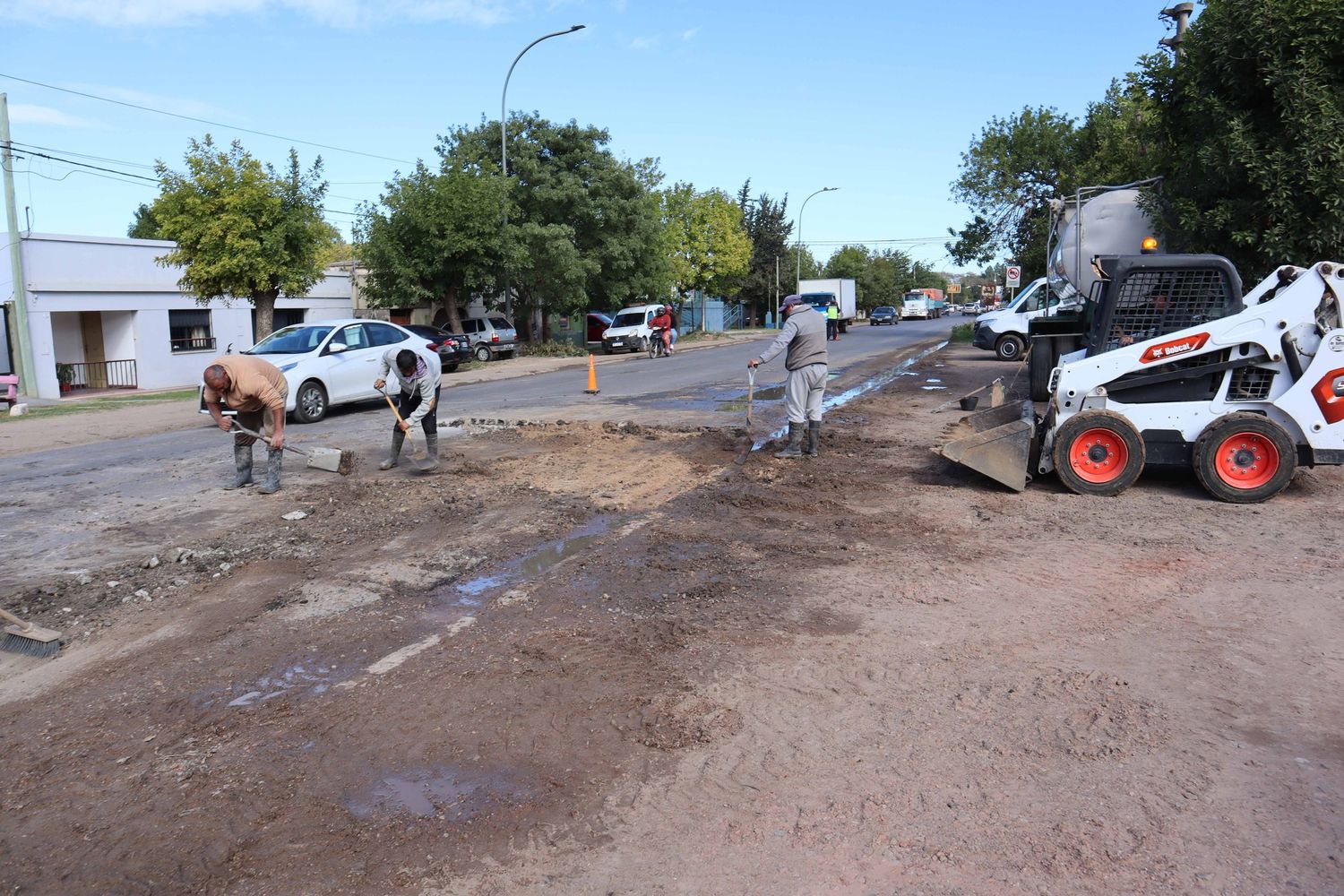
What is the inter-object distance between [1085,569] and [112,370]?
29.5 meters

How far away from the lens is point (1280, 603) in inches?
232

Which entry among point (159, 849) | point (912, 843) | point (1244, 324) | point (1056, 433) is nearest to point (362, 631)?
point (159, 849)

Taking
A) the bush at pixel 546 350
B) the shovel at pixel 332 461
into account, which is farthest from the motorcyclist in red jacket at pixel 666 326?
the shovel at pixel 332 461

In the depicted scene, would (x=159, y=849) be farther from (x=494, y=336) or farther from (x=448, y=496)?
(x=494, y=336)

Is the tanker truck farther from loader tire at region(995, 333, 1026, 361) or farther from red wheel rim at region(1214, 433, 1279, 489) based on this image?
loader tire at region(995, 333, 1026, 361)

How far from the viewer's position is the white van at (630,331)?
122ft

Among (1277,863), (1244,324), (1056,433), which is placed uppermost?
(1244,324)

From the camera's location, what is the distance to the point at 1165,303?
8.85 meters

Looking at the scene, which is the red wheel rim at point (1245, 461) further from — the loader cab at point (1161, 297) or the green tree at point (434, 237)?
the green tree at point (434, 237)

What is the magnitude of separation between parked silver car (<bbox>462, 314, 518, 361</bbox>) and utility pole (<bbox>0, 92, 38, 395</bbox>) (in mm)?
13958

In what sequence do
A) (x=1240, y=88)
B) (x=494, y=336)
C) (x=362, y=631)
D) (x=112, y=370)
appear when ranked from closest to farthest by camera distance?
(x=362, y=631)
(x=1240, y=88)
(x=112, y=370)
(x=494, y=336)

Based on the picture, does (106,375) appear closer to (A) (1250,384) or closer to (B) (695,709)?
(B) (695,709)

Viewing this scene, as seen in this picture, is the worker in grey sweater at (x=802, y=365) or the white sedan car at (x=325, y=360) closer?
the worker in grey sweater at (x=802, y=365)

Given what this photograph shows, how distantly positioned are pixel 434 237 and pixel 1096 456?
25.4 metres
